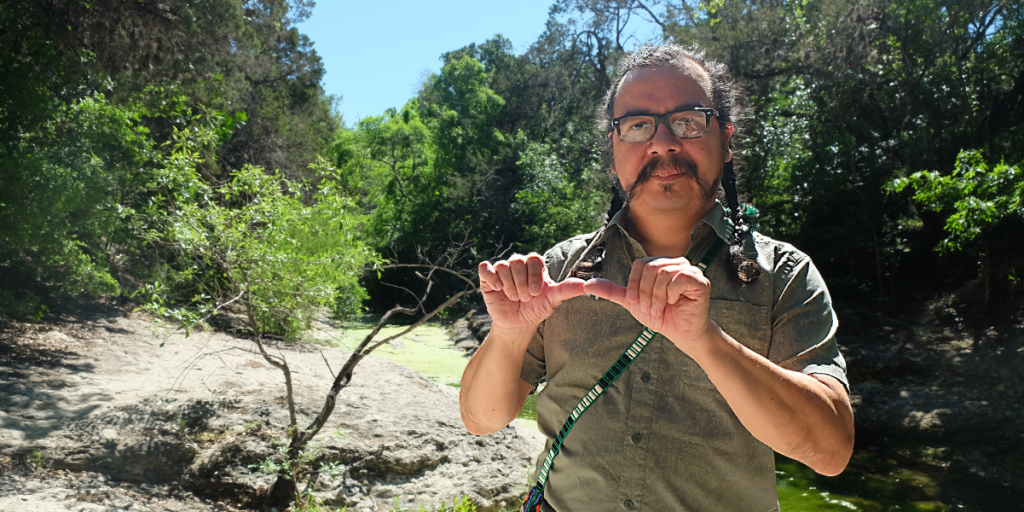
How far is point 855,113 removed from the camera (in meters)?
12.7

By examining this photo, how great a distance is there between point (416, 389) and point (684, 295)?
7195mm

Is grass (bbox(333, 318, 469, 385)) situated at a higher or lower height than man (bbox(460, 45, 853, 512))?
lower

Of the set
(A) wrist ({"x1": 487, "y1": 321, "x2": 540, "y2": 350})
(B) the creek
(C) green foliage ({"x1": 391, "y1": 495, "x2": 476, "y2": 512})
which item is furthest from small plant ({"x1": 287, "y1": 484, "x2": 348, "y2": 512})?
(A) wrist ({"x1": 487, "y1": 321, "x2": 540, "y2": 350})

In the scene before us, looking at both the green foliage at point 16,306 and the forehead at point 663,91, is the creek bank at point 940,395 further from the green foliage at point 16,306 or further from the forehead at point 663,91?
the green foliage at point 16,306

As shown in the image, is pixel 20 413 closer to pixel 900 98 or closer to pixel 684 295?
pixel 684 295

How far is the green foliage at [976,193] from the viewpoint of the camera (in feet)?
26.9

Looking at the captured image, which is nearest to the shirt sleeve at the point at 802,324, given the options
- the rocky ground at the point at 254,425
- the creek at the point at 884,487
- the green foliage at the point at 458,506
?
the green foliage at the point at 458,506

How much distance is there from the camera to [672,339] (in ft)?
3.88

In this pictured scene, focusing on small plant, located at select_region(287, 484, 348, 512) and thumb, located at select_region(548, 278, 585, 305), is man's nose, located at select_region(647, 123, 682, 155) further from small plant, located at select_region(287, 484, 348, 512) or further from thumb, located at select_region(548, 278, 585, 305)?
small plant, located at select_region(287, 484, 348, 512)

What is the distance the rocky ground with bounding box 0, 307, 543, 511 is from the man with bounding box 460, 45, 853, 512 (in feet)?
13.2

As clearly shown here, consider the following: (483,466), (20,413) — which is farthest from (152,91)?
(483,466)

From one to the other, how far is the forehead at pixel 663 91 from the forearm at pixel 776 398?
0.61 m

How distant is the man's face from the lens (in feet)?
4.92

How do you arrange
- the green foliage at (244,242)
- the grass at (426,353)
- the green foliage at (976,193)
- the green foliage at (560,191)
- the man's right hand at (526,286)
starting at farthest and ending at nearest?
the green foliage at (560,191)
the grass at (426,353)
the green foliage at (976,193)
the green foliage at (244,242)
the man's right hand at (526,286)
